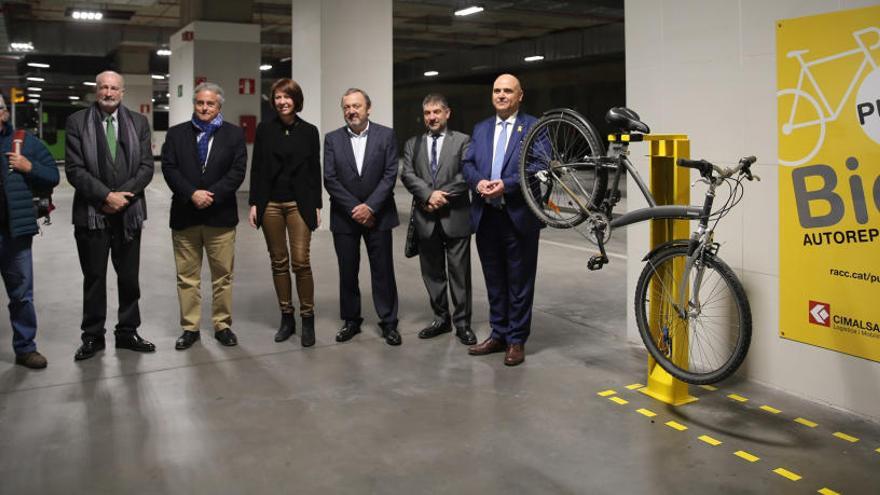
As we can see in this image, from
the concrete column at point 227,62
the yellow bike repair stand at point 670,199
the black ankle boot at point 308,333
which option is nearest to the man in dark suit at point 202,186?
the black ankle boot at point 308,333

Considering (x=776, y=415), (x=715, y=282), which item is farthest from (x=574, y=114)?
(x=776, y=415)

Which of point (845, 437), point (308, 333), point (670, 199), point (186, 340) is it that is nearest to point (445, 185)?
point (308, 333)

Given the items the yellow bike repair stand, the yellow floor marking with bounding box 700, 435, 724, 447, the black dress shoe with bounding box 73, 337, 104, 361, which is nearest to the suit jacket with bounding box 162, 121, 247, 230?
the black dress shoe with bounding box 73, 337, 104, 361

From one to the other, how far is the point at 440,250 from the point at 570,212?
3.46ft

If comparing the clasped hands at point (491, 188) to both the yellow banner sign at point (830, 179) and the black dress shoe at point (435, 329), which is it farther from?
the yellow banner sign at point (830, 179)

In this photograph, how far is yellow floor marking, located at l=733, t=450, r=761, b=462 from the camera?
9.66 ft

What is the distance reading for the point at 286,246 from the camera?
450cm

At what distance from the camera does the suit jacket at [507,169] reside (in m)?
4.06

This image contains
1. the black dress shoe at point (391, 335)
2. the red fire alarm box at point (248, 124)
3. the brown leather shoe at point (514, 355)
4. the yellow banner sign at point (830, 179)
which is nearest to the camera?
the yellow banner sign at point (830, 179)

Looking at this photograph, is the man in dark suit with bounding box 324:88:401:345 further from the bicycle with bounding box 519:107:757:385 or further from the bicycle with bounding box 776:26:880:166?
the bicycle with bounding box 776:26:880:166

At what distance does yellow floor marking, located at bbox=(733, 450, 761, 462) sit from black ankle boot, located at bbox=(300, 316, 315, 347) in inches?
99.0

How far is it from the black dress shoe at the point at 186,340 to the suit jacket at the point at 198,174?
0.67 meters

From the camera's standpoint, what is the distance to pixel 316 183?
4543mm

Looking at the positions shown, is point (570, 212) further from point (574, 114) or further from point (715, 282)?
point (715, 282)
